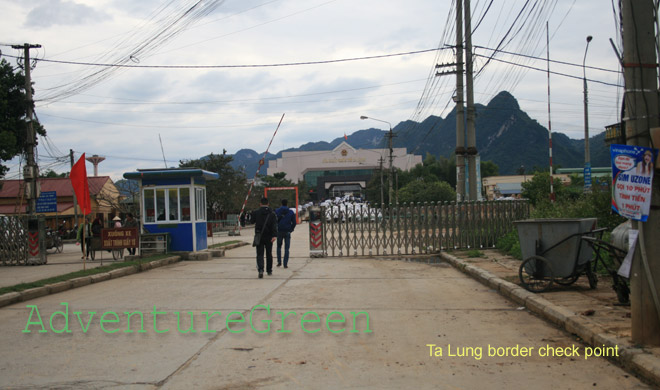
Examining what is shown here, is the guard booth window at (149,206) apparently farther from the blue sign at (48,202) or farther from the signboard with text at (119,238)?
the blue sign at (48,202)

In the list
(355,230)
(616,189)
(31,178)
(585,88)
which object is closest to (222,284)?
(355,230)

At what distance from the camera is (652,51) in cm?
567

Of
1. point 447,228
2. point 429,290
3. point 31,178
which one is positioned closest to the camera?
point 429,290

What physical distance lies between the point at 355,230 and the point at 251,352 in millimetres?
11921

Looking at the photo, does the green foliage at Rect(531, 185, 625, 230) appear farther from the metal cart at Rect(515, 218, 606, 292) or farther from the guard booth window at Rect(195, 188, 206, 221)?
the guard booth window at Rect(195, 188, 206, 221)

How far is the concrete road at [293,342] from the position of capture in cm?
493

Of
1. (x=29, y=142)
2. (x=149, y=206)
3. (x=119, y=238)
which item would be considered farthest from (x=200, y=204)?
(x=29, y=142)

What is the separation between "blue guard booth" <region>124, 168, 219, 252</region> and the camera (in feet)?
58.7

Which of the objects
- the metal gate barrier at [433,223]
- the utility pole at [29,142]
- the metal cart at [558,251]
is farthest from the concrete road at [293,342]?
the utility pole at [29,142]

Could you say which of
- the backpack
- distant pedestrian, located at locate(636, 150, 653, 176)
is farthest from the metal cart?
the backpack

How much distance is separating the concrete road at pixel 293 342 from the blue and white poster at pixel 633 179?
1.59 m

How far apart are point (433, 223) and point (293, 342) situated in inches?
466

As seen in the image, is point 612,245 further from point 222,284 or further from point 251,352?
point 222,284

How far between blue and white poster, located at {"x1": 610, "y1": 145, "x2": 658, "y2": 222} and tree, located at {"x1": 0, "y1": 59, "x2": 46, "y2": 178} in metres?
24.2
